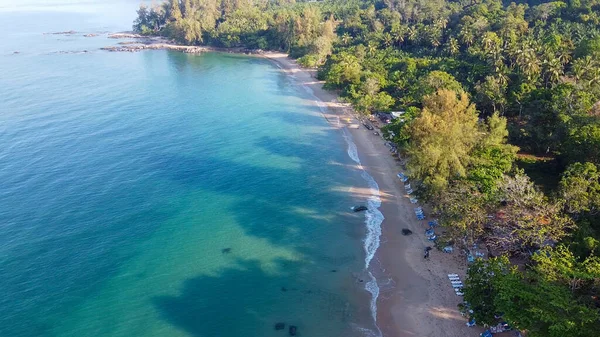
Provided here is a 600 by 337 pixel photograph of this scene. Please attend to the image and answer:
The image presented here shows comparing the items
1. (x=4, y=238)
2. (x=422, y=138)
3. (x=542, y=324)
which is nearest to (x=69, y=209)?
(x=4, y=238)

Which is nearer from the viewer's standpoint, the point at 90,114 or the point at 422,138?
the point at 422,138

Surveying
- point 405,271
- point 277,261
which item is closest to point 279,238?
point 277,261

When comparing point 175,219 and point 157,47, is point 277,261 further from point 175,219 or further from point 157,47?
point 157,47

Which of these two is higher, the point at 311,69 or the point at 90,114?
the point at 311,69

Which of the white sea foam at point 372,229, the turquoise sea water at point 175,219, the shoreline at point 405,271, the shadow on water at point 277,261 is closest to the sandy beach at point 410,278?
the shoreline at point 405,271

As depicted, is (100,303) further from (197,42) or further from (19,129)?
(197,42)

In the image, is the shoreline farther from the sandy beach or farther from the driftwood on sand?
the driftwood on sand
